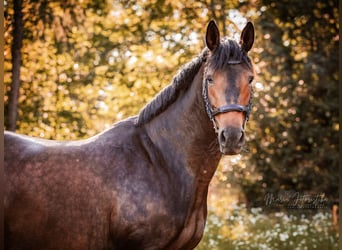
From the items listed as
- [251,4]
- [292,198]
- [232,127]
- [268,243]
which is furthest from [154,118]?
[292,198]

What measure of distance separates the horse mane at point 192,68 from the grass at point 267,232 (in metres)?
3.56

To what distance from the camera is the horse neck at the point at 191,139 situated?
321 cm

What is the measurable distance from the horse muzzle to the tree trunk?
4672 millimetres

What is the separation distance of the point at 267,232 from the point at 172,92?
172 inches

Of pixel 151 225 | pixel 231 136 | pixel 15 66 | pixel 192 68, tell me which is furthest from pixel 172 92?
pixel 15 66

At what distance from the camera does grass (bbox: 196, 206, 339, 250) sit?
259 inches

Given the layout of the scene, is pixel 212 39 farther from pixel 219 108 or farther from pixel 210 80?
pixel 219 108

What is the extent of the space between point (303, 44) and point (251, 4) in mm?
2401

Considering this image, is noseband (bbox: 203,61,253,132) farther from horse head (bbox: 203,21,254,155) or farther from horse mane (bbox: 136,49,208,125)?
horse mane (bbox: 136,49,208,125)

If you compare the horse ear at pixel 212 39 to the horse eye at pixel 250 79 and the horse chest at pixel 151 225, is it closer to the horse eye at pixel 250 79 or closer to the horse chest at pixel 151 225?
the horse eye at pixel 250 79

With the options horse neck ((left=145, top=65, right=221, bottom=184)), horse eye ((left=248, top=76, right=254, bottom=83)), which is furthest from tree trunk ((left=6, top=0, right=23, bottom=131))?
horse eye ((left=248, top=76, right=254, bottom=83))

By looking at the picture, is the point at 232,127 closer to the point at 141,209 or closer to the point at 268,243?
the point at 141,209

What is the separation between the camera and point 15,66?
6855mm

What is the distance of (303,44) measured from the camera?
1023cm
